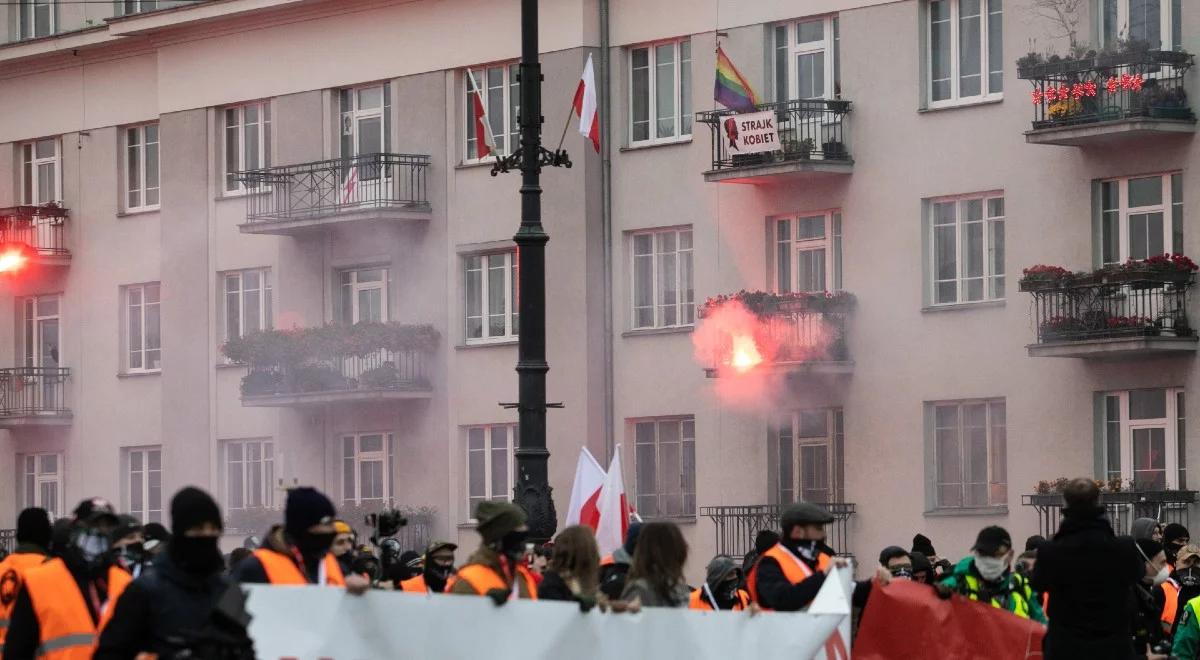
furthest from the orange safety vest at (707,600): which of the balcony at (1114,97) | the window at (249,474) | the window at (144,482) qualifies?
the window at (144,482)

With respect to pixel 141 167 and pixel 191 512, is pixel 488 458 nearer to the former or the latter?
pixel 141 167

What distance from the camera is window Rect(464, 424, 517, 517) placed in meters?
39.7

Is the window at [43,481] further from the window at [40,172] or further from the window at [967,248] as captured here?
the window at [967,248]

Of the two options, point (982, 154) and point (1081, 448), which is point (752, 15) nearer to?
point (982, 154)

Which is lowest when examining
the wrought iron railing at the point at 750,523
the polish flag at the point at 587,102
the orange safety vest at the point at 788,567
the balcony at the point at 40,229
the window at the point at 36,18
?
the wrought iron railing at the point at 750,523

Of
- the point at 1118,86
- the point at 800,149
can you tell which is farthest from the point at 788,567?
the point at 800,149

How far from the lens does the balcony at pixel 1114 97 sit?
1235 inches

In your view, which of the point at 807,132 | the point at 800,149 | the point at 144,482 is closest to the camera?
the point at 800,149

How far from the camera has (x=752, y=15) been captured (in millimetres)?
36344

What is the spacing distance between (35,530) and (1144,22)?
21507 mm

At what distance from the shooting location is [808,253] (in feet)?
119

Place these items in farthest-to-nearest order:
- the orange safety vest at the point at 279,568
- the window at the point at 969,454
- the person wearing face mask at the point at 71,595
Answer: the window at the point at 969,454 → the orange safety vest at the point at 279,568 → the person wearing face mask at the point at 71,595

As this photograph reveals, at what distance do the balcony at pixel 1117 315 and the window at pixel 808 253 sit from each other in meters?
4.13

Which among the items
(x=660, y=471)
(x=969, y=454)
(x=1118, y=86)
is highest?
(x=1118, y=86)
